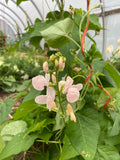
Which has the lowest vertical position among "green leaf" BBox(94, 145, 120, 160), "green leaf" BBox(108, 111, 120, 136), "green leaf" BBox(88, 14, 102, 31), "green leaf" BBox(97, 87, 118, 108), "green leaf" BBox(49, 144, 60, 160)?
"green leaf" BBox(49, 144, 60, 160)

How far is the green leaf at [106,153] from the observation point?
0.48m

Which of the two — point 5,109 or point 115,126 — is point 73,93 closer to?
point 115,126

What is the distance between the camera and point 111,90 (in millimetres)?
525

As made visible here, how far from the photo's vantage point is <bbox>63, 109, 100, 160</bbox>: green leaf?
1.38ft

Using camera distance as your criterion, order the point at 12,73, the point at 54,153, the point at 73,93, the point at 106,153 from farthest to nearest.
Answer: the point at 12,73 → the point at 54,153 → the point at 106,153 → the point at 73,93

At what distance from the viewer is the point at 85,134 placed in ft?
1.52

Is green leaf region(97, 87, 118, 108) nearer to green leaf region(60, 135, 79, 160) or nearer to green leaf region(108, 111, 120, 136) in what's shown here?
green leaf region(108, 111, 120, 136)

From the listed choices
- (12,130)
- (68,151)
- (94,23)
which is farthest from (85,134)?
(94,23)

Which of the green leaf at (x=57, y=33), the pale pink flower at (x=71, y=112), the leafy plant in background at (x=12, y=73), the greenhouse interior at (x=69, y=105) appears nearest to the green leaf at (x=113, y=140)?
the greenhouse interior at (x=69, y=105)

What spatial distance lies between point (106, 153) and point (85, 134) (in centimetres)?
11

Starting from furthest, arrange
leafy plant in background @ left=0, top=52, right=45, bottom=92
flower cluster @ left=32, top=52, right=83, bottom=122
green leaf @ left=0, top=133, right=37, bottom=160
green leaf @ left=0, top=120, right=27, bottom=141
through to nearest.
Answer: leafy plant in background @ left=0, top=52, right=45, bottom=92
green leaf @ left=0, top=120, right=27, bottom=141
green leaf @ left=0, top=133, right=37, bottom=160
flower cluster @ left=32, top=52, right=83, bottom=122

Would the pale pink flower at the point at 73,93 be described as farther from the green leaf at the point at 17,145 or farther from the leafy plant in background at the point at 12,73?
the leafy plant in background at the point at 12,73

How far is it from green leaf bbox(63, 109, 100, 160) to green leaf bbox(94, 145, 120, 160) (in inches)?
3.1

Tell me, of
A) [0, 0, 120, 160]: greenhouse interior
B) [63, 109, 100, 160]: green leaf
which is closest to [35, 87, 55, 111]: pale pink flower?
[0, 0, 120, 160]: greenhouse interior
